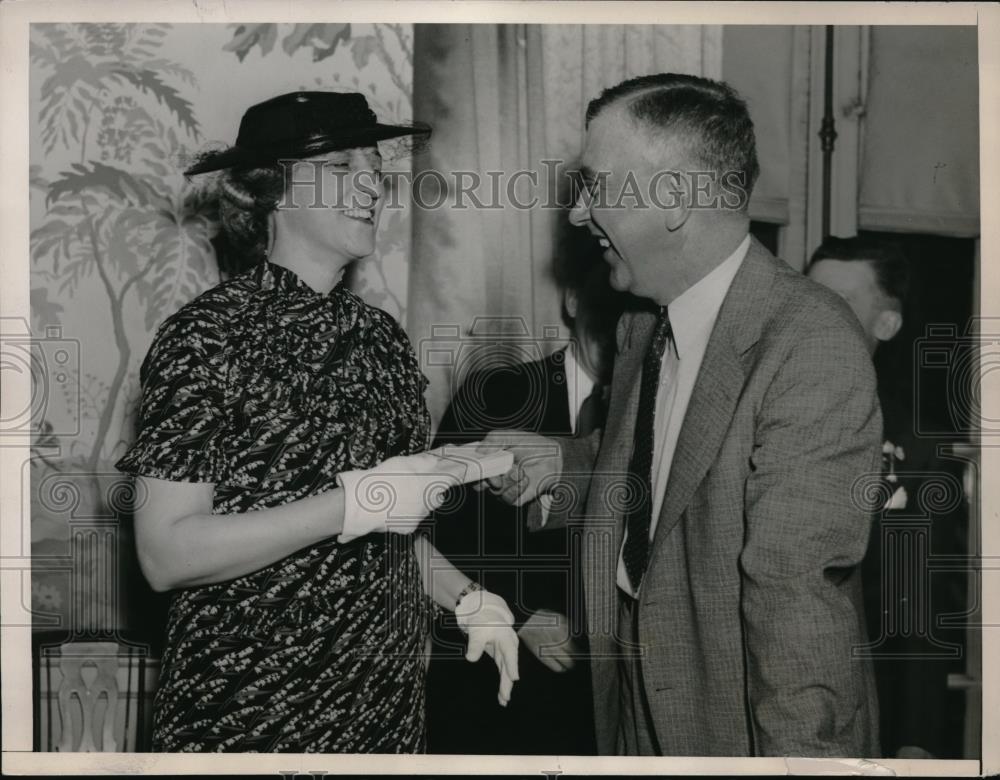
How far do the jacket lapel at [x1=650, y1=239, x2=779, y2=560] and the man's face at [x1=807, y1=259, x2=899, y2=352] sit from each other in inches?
8.1

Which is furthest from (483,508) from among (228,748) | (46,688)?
(46,688)

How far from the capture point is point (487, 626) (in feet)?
7.89

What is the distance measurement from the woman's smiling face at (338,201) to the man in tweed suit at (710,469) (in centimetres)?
50

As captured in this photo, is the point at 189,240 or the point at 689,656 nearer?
the point at 689,656

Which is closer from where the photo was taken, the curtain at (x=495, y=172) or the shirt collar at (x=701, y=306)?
the shirt collar at (x=701, y=306)

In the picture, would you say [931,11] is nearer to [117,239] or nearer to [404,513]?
[404,513]

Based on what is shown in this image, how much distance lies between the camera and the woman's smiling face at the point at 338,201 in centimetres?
235

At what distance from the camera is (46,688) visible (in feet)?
8.13

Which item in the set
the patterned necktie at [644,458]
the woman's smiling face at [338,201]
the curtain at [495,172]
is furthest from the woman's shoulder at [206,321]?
the patterned necktie at [644,458]

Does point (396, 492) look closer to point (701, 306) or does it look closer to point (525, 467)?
point (525, 467)

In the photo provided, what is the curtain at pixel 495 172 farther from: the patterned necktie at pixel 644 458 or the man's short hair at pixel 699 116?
the patterned necktie at pixel 644 458

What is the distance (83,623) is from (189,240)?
3.18ft

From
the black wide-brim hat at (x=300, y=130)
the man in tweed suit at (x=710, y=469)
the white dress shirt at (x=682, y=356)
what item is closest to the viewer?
the man in tweed suit at (x=710, y=469)

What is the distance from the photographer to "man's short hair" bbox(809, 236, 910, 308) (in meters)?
2.39
